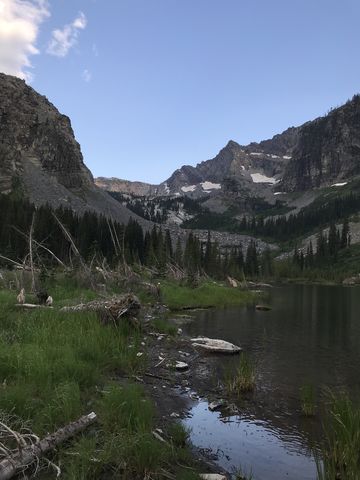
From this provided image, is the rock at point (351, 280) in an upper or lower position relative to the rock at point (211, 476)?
lower

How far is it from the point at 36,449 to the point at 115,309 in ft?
37.8

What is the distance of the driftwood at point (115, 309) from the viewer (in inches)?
770

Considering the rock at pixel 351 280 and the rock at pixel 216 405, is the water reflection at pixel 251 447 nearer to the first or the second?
the rock at pixel 216 405

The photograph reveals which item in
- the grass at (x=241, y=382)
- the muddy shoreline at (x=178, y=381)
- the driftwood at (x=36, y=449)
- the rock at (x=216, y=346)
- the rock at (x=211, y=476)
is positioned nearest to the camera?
the driftwood at (x=36, y=449)

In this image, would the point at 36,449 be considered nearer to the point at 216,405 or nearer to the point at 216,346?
the point at 216,405

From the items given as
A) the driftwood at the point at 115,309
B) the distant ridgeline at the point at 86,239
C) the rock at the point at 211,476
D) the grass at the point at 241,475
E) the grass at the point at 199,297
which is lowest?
the grass at the point at 199,297

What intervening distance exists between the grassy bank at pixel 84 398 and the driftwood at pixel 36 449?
214mm

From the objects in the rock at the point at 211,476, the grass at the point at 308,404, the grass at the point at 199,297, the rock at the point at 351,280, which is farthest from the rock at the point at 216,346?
the rock at the point at 351,280

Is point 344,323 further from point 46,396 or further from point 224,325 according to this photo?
point 46,396

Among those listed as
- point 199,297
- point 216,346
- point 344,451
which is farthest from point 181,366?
point 199,297

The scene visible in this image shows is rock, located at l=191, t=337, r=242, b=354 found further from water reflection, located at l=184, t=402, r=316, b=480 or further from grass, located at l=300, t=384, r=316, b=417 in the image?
water reflection, located at l=184, t=402, r=316, b=480

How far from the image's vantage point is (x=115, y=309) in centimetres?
1972

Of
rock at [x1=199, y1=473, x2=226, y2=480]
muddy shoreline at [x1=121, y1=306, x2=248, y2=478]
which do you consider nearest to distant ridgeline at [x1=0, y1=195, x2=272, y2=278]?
muddy shoreline at [x1=121, y1=306, x2=248, y2=478]

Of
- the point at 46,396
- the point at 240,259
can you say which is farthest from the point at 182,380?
the point at 240,259
